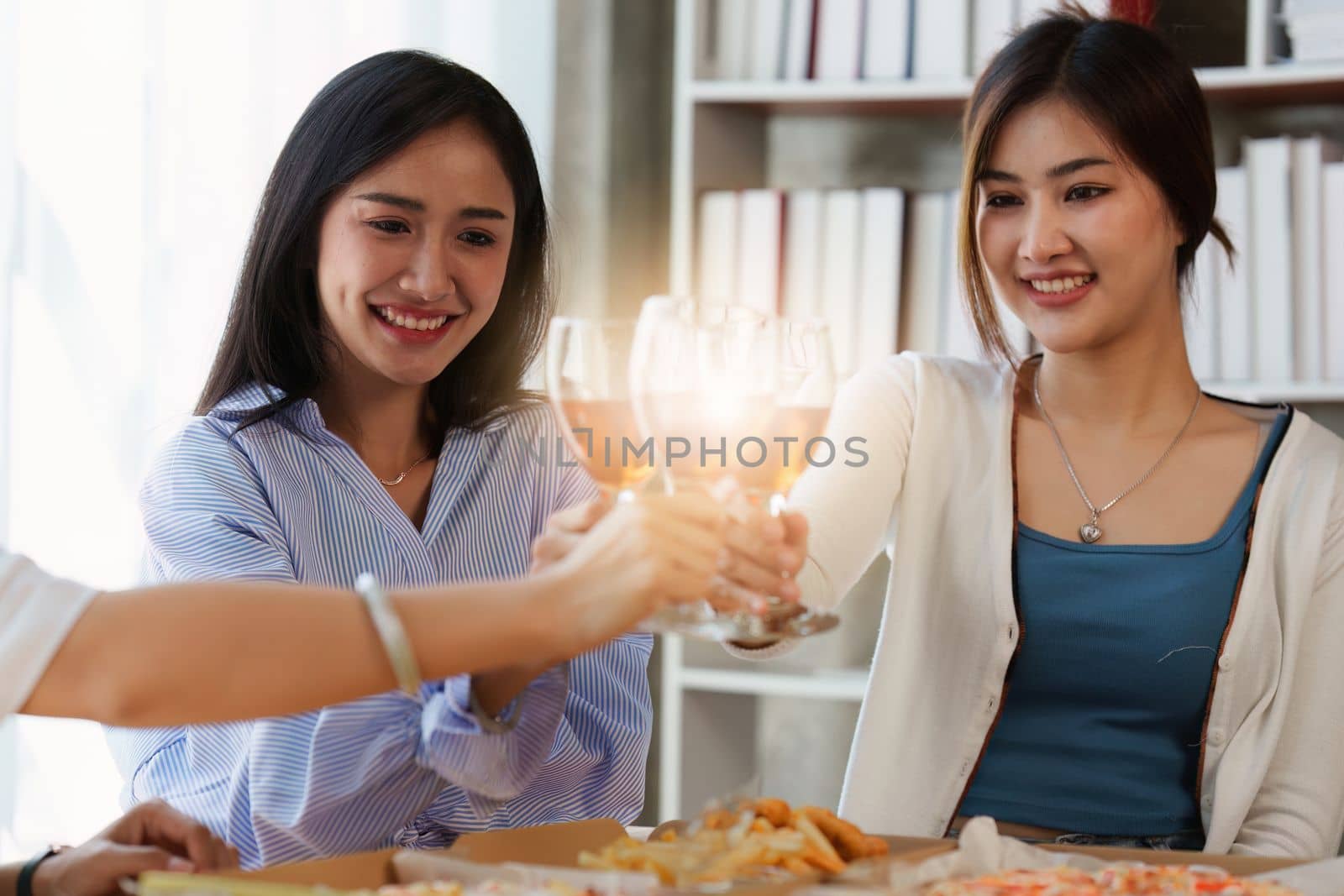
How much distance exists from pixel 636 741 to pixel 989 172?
751 mm

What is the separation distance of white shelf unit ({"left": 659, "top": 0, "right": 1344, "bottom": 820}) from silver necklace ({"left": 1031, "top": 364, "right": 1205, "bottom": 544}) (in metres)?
0.59

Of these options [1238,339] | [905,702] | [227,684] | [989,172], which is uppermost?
[989,172]

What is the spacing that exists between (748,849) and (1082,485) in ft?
3.09

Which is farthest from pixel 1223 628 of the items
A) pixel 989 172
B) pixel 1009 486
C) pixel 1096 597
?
pixel 989 172

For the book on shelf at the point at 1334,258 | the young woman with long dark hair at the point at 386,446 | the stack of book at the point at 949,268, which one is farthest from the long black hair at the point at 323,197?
the book on shelf at the point at 1334,258

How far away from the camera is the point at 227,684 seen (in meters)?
0.85

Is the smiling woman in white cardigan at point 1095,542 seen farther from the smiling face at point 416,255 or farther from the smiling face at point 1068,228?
the smiling face at point 416,255

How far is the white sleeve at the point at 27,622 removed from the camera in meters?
0.83

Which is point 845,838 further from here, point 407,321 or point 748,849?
point 407,321

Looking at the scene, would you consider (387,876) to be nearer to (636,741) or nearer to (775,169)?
(636,741)

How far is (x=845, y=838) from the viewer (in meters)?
0.94

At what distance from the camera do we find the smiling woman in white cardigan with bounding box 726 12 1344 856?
1543mm

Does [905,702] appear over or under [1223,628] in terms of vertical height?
under

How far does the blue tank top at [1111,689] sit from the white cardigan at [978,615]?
0.9 inches
